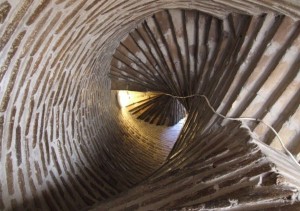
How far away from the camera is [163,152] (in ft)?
18.5

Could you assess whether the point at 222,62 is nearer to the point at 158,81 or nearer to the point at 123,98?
the point at 158,81

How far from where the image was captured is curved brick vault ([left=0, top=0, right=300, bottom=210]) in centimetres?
182

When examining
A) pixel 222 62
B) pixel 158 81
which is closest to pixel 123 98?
pixel 158 81

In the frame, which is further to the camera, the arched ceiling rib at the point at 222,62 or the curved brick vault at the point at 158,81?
the arched ceiling rib at the point at 222,62

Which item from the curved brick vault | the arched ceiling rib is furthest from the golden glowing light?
the curved brick vault

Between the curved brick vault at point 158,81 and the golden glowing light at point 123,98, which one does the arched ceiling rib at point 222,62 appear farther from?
the golden glowing light at point 123,98

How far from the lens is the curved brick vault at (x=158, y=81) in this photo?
5.97 feet

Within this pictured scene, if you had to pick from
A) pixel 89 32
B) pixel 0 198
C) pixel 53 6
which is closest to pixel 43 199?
pixel 0 198

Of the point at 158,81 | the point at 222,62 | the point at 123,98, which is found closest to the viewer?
the point at 222,62

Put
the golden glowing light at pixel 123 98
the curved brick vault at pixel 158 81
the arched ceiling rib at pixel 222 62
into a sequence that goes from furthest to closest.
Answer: the golden glowing light at pixel 123 98 → the arched ceiling rib at pixel 222 62 → the curved brick vault at pixel 158 81

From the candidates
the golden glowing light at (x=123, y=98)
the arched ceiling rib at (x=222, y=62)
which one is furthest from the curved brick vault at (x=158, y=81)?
the golden glowing light at (x=123, y=98)

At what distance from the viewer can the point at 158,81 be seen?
4016 mm

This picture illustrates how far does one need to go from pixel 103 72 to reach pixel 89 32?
1.25 meters

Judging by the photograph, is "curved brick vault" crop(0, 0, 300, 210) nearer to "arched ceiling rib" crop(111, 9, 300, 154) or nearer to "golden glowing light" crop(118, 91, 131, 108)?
"arched ceiling rib" crop(111, 9, 300, 154)
